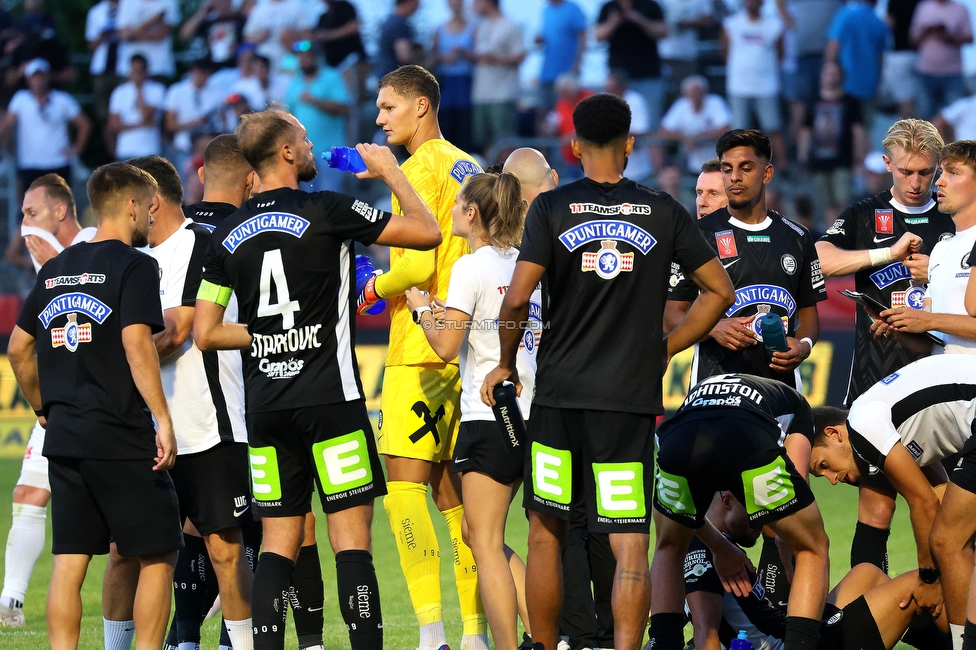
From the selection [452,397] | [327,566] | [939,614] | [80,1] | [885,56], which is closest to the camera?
[939,614]

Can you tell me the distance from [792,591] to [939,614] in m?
0.82

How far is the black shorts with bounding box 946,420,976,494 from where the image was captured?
17.6ft

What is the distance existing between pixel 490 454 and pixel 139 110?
1282 centimetres

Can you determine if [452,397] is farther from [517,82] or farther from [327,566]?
[517,82]

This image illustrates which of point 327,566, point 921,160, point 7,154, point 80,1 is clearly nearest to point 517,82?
point 7,154

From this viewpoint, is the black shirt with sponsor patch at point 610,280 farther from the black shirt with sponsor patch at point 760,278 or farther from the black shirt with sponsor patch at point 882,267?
the black shirt with sponsor patch at point 882,267

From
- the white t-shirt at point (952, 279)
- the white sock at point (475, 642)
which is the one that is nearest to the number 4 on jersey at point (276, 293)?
the white sock at point (475, 642)

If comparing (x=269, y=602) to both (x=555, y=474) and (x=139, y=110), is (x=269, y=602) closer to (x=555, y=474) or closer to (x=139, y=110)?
(x=555, y=474)

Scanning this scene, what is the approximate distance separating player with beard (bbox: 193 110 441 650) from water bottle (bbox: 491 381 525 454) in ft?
2.09

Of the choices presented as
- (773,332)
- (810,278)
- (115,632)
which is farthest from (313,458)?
(810,278)

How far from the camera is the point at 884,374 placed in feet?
23.8

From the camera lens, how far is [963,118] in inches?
624

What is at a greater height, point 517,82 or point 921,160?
point 517,82

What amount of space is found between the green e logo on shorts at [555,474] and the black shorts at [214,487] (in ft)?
5.18
